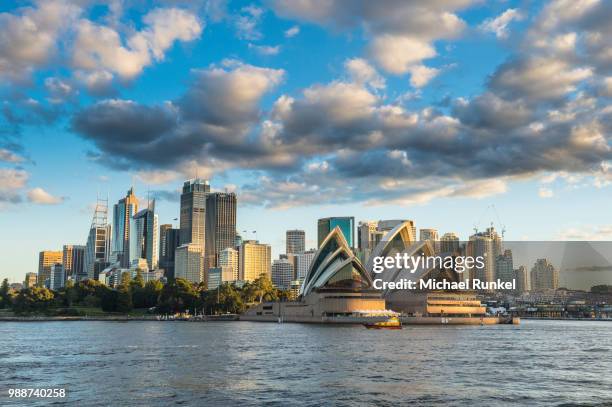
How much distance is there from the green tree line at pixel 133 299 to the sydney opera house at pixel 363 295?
1429cm

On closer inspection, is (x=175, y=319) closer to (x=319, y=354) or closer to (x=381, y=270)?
(x=381, y=270)

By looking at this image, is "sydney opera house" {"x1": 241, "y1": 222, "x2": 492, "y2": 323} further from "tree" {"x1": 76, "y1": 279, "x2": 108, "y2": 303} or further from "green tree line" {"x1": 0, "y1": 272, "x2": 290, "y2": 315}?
"tree" {"x1": 76, "y1": 279, "x2": 108, "y2": 303}

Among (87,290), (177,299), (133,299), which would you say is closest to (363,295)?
(177,299)

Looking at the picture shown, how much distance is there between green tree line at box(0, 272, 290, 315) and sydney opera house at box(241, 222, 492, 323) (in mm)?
14291

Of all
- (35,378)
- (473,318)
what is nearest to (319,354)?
(35,378)

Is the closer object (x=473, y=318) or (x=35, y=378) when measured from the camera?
(x=35, y=378)

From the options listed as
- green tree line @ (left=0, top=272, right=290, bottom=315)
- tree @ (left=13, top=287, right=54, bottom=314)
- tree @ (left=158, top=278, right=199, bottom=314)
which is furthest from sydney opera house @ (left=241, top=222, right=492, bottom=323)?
tree @ (left=13, top=287, right=54, bottom=314)

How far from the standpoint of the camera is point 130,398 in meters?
38.1

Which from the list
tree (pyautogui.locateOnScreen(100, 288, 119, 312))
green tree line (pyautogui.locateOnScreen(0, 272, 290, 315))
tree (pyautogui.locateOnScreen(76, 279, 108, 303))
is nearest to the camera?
tree (pyautogui.locateOnScreen(100, 288, 119, 312))

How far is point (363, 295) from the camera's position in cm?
15888

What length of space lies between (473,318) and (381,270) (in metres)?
26.8

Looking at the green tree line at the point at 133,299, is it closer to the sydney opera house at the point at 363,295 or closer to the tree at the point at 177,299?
the tree at the point at 177,299

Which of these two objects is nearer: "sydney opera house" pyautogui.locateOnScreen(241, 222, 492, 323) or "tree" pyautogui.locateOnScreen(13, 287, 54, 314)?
"sydney opera house" pyautogui.locateOnScreen(241, 222, 492, 323)

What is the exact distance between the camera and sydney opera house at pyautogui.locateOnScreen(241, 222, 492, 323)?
157375mm
